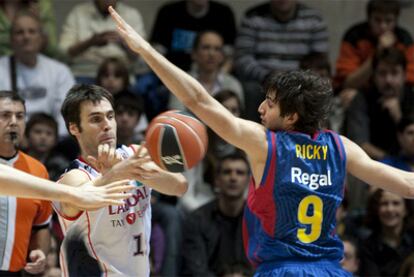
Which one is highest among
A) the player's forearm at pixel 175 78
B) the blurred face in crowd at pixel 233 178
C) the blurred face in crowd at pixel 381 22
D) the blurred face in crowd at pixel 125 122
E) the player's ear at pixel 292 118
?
the blurred face in crowd at pixel 381 22

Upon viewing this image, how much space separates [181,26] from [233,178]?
2543mm

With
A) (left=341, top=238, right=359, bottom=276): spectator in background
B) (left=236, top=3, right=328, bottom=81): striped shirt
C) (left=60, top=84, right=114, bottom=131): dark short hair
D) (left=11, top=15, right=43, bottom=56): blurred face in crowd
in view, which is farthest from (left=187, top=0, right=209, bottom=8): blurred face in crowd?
(left=60, top=84, right=114, bottom=131): dark short hair

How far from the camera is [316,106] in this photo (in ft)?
20.3

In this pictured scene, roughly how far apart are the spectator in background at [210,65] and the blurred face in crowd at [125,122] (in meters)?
0.80

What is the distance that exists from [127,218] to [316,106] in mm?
1501

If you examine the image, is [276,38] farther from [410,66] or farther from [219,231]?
[219,231]

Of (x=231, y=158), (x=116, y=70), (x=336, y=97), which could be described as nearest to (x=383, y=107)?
(x=336, y=97)

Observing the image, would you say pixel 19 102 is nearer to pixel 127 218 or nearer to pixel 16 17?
pixel 127 218

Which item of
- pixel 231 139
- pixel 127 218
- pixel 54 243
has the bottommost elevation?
pixel 54 243

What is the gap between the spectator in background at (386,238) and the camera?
10211mm

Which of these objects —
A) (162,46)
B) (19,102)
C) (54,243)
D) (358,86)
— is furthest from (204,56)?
(19,102)

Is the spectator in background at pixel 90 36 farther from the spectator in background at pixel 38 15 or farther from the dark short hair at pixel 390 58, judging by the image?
the dark short hair at pixel 390 58

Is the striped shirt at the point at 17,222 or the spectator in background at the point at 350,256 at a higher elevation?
the striped shirt at the point at 17,222

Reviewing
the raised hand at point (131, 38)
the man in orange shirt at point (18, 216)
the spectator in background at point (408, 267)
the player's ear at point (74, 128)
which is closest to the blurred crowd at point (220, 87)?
the spectator in background at point (408, 267)
